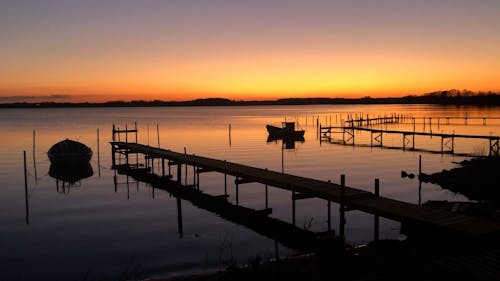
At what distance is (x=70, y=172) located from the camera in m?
36.8

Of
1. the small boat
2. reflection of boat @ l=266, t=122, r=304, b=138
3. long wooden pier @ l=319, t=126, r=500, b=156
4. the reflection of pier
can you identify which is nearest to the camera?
the reflection of pier

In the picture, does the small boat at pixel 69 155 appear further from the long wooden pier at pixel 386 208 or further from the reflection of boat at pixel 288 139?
the reflection of boat at pixel 288 139

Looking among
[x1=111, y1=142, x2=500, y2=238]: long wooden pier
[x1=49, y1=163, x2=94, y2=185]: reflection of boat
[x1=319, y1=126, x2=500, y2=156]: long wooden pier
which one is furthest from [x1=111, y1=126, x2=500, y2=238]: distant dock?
Answer: [x1=319, y1=126, x2=500, y2=156]: long wooden pier

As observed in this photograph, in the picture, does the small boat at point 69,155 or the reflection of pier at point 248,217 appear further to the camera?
the small boat at point 69,155

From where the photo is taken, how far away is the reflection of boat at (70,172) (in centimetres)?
3378

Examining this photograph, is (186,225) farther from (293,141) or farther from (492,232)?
(293,141)

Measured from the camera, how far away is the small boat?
39.6 meters

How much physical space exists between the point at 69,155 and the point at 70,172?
11.0 ft

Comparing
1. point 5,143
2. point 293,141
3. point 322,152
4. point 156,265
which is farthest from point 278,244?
A: point 5,143

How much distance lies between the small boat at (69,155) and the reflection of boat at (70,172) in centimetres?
34

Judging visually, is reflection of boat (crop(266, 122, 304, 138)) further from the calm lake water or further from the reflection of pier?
the reflection of pier

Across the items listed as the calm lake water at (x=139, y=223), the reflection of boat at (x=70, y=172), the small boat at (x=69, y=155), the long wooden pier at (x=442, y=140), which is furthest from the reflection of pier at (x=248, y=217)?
the long wooden pier at (x=442, y=140)

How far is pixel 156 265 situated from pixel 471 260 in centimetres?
983

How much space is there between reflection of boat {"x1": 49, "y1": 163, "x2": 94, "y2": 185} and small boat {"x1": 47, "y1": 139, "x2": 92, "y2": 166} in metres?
0.34
